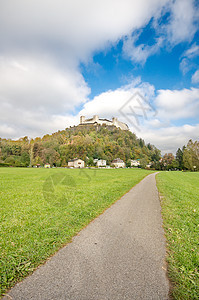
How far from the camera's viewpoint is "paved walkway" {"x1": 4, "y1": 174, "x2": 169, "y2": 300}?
2.23 m

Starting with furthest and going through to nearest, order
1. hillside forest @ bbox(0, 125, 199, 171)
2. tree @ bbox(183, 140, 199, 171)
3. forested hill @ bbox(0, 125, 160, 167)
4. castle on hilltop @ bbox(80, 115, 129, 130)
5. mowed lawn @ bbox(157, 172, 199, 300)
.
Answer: castle on hilltop @ bbox(80, 115, 129, 130) → forested hill @ bbox(0, 125, 160, 167) → hillside forest @ bbox(0, 125, 199, 171) → tree @ bbox(183, 140, 199, 171) → mowed lawn @ bbox(157, 172, 199, 300)

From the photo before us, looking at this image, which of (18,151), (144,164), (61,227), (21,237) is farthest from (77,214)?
(18,151)

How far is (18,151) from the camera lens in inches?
4252

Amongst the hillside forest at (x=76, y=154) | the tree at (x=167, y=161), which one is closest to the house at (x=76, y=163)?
the hillside forest at (x=76, y=154)

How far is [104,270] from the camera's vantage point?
8.89 feet

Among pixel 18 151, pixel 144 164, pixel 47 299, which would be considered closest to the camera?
pixel 47 299

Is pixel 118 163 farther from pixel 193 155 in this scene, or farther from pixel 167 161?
pixel 193 155

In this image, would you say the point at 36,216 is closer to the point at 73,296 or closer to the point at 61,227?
the point at 61,227

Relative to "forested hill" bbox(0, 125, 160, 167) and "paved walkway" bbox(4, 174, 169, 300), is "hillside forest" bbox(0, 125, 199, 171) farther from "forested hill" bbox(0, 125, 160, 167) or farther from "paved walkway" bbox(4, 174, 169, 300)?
"paved walkway" bbox(4, 174, 169, 300)

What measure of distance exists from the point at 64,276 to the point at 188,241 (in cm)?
353

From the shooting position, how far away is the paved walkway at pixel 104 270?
7.31 ft

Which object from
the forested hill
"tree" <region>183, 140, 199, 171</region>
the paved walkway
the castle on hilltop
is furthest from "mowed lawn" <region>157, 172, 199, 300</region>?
the castle on hilltop

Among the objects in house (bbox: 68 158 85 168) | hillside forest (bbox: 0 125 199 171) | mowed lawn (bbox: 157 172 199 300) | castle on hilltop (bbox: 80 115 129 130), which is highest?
castle on hilltop (bbox: 80 115 129 130)

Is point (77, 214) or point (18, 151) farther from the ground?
point (18, 151)
